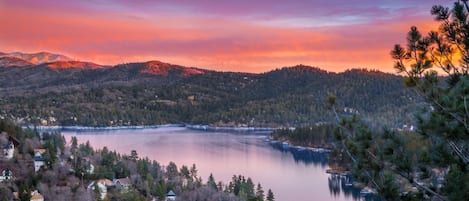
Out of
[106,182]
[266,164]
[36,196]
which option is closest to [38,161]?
[106,182]

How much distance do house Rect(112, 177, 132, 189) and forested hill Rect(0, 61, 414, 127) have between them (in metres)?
32.3

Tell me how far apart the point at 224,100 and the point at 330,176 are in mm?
61364

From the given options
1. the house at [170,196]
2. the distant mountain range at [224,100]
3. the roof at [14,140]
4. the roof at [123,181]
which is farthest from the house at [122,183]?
the distant mountain range at [224,100]

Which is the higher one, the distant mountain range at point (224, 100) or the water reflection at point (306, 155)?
the distant mountain range at point (224, 100)

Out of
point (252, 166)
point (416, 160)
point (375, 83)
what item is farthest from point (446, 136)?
point (375, 83)

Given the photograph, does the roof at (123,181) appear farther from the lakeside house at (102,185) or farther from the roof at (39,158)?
the roof at (39,158)

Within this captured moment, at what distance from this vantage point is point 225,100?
85750 mm

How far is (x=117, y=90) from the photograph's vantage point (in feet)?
297

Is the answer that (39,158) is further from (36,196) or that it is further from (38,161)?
(36,196)

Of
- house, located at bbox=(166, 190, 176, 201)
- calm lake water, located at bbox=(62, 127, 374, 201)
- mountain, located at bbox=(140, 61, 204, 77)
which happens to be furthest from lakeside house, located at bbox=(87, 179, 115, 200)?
mountain, located at bbox=(140, 61, 204, 77)

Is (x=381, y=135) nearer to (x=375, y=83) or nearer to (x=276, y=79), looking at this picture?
(x=375, y=83)

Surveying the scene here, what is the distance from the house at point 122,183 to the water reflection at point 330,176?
619 cm

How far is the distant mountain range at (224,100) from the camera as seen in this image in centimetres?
6412

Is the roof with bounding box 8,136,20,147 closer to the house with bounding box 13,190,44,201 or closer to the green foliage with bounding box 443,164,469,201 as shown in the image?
the house with bounding box 13,190,44,201
